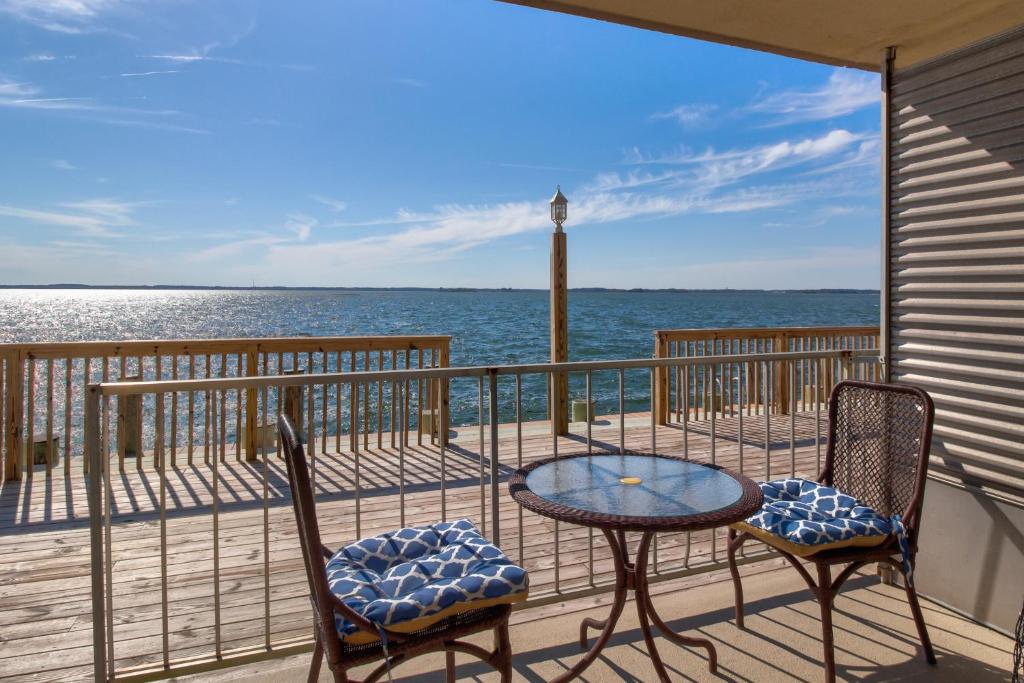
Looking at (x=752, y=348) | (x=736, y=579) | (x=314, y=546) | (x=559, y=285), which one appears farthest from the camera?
(x=752, y=348)

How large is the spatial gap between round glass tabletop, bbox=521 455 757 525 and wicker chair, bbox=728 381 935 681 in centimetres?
34

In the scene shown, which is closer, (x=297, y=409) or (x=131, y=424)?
(x=297, y=409)

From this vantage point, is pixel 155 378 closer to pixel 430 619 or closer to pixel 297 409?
pixel 297 409

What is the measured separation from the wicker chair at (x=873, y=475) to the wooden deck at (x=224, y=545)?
323 mm

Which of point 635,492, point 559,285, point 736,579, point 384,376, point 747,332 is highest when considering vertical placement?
point 559,285

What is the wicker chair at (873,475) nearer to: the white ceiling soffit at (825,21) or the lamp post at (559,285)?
the white ceiling soffit at (825,21)

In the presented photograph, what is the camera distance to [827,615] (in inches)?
69.3

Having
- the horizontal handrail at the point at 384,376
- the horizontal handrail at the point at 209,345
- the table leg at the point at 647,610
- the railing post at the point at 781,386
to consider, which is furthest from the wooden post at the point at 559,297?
the table leg at the point at 647,610

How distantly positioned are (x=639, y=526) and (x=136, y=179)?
48.6 m

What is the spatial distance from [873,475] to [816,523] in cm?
67

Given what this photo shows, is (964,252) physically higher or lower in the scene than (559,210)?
lower

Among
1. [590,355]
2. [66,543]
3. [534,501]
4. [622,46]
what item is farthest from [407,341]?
[590,355]

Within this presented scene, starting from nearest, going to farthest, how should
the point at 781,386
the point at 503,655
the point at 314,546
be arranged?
the point at 314,546, the point at 503,655, the point at 781,386

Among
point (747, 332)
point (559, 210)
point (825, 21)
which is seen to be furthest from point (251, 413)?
point (747, 332)
